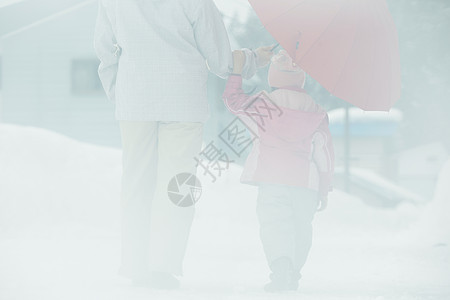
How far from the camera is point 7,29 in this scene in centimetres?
1131

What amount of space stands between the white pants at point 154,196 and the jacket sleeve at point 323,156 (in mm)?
560

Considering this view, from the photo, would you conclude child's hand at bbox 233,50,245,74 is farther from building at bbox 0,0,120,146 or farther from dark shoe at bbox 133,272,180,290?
building at bbox 0,0,120,146

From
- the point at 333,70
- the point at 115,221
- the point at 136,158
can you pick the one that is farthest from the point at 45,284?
the point at 115,221

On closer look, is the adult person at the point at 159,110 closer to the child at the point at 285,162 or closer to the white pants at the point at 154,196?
the white pants at the point at 154,196

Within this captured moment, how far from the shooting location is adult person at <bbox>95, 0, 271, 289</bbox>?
9.32ft

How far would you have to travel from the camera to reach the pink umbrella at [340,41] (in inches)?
116

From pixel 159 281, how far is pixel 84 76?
8.93 metres

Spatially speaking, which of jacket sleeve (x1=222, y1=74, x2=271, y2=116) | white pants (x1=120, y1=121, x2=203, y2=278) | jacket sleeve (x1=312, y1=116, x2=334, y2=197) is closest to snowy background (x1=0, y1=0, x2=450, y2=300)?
white pants (x1=120, y1=121, x2=203, y2=278)

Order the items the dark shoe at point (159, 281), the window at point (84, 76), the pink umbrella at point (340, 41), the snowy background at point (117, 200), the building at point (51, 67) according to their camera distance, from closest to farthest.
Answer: the dark shoe at point (159, 281) < the pink umbrella at point (340, 41) < the snowy background at point (117, 200) < the building at point (51, 67) < the window at point (84, 76)

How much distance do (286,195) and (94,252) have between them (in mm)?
2046

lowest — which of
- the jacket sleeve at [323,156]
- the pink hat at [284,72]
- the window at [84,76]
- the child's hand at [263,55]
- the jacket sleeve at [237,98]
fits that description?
the jacket sleeve at [323,156]

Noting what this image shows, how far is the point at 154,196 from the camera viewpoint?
2.91m

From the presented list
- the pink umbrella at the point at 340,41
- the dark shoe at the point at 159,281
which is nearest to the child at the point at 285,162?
the pink umbrella at the point at 340,41

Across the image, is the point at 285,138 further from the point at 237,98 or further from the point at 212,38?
the point at 212,38
